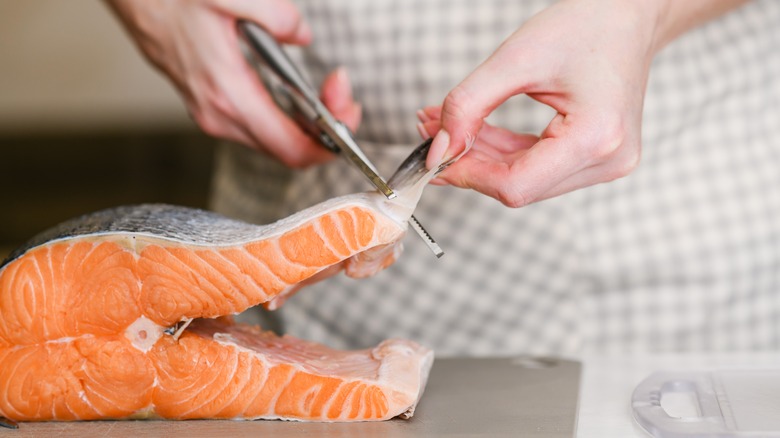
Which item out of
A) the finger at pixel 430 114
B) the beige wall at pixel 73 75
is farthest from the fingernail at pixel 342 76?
the beige wall at pixel 73 75

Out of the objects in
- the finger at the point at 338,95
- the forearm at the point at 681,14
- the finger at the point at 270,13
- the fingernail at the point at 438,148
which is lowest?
the forearm at the point at 681,14

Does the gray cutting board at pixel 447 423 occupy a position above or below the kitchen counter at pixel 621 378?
above

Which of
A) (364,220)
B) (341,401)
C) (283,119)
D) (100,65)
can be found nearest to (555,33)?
(364,220)

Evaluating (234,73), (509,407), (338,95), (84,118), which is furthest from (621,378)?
(84,118)

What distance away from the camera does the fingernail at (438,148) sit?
1.04m

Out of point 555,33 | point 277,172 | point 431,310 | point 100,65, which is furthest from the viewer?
point 100,65

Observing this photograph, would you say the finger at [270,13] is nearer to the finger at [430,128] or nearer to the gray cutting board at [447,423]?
the finger at [430,128]

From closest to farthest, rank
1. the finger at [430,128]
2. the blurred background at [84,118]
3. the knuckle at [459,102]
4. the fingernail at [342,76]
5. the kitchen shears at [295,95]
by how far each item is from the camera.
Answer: the knuckle at [459,102]
the finger at [430,128]
the kitchen shears at [295,95]
the fingernail at [342,76]
the blurred background at [84,118]

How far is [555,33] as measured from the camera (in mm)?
1046

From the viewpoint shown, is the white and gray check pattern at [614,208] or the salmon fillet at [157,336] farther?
the white and gray check pattern at [614,208]

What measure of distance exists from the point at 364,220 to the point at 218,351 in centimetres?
23

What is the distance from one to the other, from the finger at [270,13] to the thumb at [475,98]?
1.71ft

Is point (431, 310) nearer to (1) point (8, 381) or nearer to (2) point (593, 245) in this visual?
(2) point (593, 245)

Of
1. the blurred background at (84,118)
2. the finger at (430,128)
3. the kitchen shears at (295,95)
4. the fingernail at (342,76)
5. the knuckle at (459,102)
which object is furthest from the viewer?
the blurred background at (84,118)
